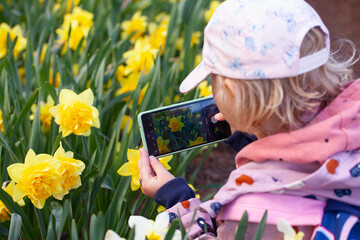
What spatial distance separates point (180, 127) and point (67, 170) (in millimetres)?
339

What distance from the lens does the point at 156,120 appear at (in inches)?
55.4

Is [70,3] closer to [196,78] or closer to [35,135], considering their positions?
[35,135]

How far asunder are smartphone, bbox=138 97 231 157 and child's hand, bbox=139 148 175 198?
2.0 inches

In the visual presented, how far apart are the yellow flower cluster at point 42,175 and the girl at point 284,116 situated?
38 centimetres

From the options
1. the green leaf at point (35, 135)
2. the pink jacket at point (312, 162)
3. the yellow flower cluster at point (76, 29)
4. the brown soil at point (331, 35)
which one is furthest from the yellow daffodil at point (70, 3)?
the pink jacket at point (312, 162)

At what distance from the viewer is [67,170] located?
4.37 ft

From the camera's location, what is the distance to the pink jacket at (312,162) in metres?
1.04

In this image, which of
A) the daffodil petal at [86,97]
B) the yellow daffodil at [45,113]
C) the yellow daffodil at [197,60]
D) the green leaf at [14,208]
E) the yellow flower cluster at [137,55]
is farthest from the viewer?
the yellow daffodil at [197,60]

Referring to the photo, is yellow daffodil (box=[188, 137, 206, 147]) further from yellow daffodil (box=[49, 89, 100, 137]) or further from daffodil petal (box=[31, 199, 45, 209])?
daffodil petal (box=[31, 199, 45, 209])

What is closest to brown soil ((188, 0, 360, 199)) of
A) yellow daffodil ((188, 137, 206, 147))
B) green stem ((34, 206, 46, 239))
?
yellow daffodil ((188, 137, 206, 147))

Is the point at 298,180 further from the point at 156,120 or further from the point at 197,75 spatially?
the point at 156,120

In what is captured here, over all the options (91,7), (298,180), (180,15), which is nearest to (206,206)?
(298,180)

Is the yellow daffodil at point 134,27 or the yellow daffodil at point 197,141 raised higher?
the yellow daffodil at point 134,27

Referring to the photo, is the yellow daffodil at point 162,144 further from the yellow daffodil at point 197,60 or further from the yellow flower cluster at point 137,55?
the yellow daffodil at point 197,60
